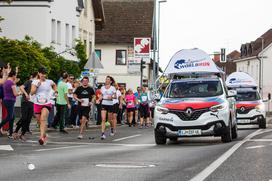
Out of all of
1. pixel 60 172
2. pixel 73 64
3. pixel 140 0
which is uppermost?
pixel 140 0

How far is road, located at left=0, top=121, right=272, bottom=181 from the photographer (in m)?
12.8

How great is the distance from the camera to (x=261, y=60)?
4747 inches

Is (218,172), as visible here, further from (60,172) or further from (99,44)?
(99,44)

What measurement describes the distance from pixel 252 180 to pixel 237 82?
28110 millimetres

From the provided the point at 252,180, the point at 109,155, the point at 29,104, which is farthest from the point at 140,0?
the point at 252,180

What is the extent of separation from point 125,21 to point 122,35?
9.45 ft

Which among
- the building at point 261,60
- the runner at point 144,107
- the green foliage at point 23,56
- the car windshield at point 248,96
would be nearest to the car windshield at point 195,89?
the car windshield at point 248,96

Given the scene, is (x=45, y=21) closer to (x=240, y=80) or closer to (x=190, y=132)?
(x=240, y=80)

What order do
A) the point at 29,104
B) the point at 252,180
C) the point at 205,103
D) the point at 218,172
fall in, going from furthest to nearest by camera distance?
the point at 29,104 < the point at 205,103 < the point at 218,172 < the point at 252,180

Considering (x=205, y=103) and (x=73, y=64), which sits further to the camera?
(x=73, y=64)

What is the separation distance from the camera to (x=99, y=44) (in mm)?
80062

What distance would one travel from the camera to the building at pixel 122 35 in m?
79.3

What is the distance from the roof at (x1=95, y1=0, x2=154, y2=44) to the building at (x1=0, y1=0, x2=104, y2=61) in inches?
905

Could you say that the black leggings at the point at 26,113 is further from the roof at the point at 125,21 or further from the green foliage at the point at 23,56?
the roof at the point at 125,21
